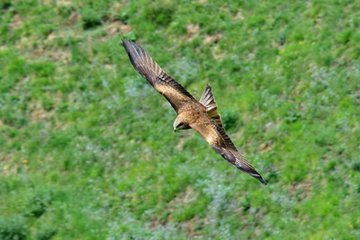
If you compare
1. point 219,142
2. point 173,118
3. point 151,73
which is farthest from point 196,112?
point 173,118

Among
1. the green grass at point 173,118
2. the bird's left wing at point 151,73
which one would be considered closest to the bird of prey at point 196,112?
the bird's left wing at point 151,73

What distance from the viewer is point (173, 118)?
17.3m

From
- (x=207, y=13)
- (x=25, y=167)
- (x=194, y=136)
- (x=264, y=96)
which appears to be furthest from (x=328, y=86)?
(x=25, y=167)

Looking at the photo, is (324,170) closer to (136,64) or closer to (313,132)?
(313,132)

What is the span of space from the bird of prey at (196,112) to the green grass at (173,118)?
4020 millimetres

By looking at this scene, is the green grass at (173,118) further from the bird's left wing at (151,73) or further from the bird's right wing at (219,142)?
the bird's right wing at (219,142)

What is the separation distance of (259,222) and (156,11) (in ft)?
20.5

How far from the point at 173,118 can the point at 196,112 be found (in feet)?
22.7

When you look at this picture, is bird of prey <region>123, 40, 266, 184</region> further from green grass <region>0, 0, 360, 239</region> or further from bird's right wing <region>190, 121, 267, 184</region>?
green grass <region>0, 0, 360, 239</region>

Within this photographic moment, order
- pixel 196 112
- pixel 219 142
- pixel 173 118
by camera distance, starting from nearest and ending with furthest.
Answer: pixel 219 142
pixel 196 112
pixel 173 118

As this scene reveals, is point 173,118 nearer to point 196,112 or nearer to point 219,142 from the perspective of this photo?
point 196,112

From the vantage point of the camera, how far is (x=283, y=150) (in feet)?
51.9

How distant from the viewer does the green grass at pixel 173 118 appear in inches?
600

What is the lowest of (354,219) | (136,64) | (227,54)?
(354,219)
